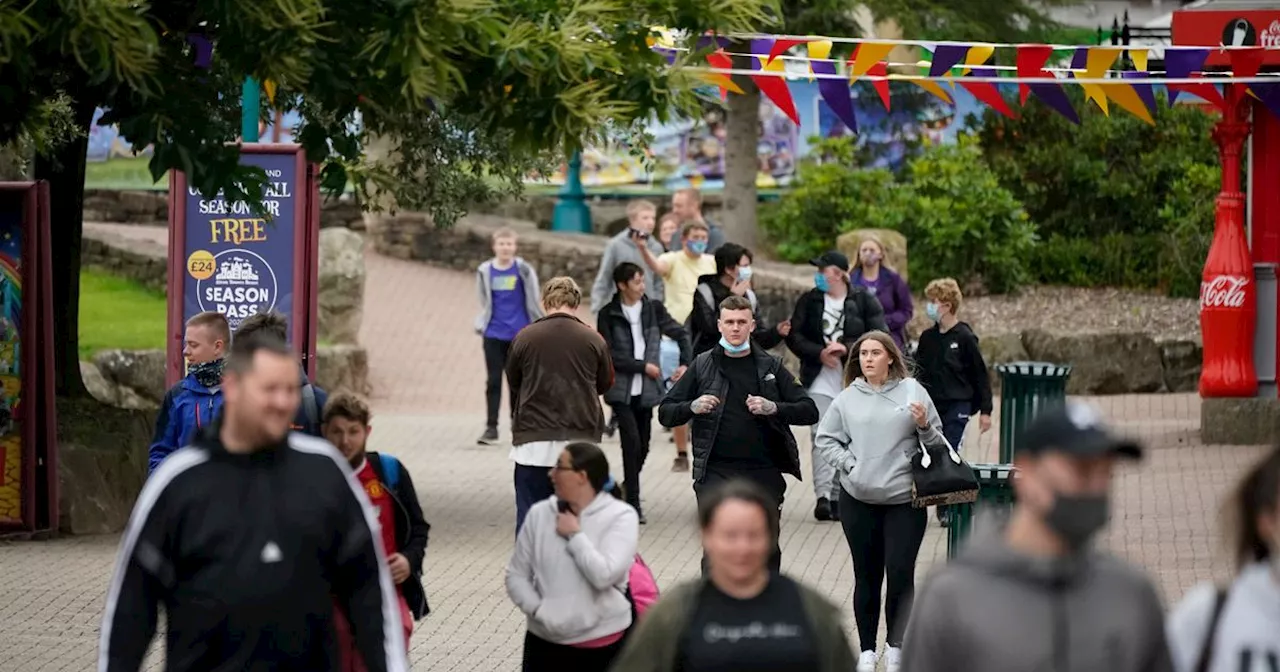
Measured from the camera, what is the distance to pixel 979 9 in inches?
888

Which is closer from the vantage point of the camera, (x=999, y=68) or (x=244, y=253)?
(x=244, y=253)

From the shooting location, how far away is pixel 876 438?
8.73 meters

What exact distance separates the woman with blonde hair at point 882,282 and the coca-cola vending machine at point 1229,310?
3.03 meters

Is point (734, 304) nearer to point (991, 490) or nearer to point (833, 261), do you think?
point (991, 490)

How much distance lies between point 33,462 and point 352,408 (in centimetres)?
592

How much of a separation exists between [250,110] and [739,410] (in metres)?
4.30

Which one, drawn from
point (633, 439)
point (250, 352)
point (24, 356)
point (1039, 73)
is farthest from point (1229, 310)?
point (250, 352)

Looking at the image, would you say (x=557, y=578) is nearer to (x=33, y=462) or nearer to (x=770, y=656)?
(x=770, y=656)

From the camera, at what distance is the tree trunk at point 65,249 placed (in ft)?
43.3

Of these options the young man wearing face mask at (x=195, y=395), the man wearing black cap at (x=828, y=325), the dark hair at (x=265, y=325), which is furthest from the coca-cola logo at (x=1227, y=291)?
the young man wearing face mask at (x=195, y=395)

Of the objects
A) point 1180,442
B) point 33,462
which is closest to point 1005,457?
point 1180,442

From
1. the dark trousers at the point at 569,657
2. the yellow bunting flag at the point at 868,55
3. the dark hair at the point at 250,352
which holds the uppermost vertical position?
the yellow bunting flag at the point at 868,55

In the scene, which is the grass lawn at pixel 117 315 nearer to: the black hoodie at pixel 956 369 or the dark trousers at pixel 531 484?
the black hoodie at pixel 956 369

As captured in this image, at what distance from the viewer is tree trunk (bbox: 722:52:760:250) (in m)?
24.8
